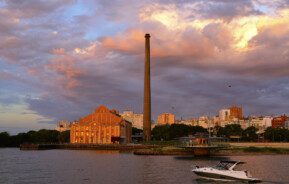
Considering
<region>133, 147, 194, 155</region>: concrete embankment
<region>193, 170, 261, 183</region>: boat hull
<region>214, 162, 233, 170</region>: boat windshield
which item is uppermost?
<region>133, 147, 194, 155</region>: concrete embankment

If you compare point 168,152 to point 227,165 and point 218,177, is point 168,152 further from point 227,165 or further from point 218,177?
point 218,177

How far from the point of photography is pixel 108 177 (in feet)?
251

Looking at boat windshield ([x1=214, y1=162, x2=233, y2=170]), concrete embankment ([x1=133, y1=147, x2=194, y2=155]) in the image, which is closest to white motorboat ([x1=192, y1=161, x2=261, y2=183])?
boat windshield ([x1=214, y1=162, x2=233, y2=170])

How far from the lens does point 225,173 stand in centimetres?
7088

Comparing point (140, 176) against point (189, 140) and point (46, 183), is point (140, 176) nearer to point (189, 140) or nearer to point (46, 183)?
point (46, 183)

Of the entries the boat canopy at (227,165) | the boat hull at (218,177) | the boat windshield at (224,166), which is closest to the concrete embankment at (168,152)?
the boat windshield at (224,166)

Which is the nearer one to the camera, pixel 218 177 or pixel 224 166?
pixel 218 177

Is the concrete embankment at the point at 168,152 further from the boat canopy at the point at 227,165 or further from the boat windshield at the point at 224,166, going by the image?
the boat canopy at the point at 227,165

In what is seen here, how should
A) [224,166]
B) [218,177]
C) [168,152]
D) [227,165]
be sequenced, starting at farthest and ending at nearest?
[168,152] < [227,165] < [224,166] < [218,177]

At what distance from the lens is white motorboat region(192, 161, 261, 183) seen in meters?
68.3

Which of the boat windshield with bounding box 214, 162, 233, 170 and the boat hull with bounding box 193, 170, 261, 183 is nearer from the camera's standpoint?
the boat hull with bounding box 193, 170, 261, 183

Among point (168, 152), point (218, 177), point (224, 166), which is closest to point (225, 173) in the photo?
point (218, 177)

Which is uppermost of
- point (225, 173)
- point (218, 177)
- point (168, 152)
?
point (168, 152)

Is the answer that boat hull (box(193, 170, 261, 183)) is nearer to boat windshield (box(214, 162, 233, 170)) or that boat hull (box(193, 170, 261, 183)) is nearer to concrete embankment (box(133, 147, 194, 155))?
boat windshield (box(214, 162, 233, 170))
